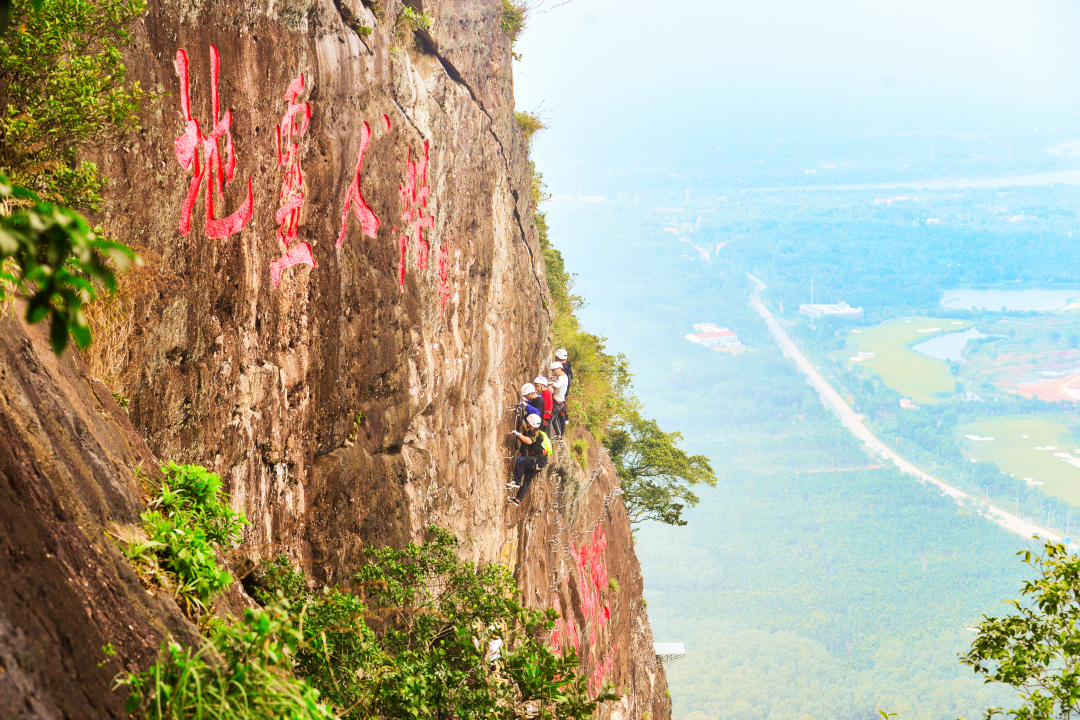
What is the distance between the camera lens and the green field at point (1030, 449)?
108 m

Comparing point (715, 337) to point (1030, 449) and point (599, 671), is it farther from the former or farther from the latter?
point (599, 671)

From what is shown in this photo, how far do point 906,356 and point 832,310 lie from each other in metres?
20.9

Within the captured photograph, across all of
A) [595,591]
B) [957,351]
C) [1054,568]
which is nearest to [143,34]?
[1054,568]

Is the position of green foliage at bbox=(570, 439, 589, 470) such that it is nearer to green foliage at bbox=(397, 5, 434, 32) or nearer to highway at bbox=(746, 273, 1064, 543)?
green foliage at bbox=(397, 5, 434, 32)

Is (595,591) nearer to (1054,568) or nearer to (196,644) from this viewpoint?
(1054,568)

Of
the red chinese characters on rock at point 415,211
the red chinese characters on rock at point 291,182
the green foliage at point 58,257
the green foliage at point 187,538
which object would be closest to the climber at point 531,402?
the red chinese characters on rock at point 415,211

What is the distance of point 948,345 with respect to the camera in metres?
144

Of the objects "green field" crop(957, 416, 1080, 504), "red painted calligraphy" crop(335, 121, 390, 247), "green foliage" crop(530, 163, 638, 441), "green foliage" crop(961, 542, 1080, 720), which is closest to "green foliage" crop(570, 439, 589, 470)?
"green foliage" crop(530, 163, 638, 441)

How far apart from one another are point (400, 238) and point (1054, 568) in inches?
274

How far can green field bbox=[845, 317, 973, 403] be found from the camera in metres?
132

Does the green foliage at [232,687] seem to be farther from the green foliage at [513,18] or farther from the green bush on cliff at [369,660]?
the green foliage at [513,18]

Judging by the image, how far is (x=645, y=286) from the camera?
17538cm

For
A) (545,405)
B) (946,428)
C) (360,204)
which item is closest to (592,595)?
(545,405)

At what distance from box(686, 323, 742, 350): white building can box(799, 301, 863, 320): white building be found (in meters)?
16.8
